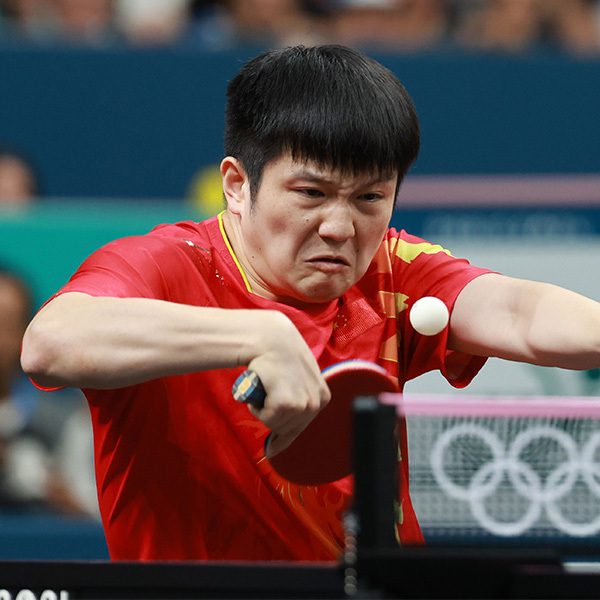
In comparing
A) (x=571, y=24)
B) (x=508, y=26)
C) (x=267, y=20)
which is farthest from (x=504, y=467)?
(x=571, y=24)

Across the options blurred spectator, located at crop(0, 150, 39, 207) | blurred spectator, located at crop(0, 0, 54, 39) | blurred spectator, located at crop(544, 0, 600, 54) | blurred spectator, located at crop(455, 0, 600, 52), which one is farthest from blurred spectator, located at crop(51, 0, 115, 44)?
blurred spectator, located at crop(544, 0, 600, 54)

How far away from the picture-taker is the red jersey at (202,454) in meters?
2.19

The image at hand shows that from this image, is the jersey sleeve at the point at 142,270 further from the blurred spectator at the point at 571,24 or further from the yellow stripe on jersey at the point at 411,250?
the blurred spectator at the point at 571,24

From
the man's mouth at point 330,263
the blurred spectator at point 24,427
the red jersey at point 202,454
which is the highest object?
the man's mouth at point 330,263

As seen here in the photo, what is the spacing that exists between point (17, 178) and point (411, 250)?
11.5 feet

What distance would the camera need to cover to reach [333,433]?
6.77 feet

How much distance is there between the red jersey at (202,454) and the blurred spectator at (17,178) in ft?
11.1

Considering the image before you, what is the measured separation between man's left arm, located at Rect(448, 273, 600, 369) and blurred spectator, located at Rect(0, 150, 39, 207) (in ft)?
11.8

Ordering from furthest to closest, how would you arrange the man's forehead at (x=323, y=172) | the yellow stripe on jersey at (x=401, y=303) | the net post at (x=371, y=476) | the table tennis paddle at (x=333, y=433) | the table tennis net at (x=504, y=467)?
the yellow stripe on jersey at (x=401, y=303) → the man's forehead at (x=323, y=172) → the table tennis paddle at (x=333, y=433) → the table tennis net at (x=504, y=467) → the net post at (x=371, y=476)

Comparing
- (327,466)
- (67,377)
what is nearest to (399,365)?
(327,466)

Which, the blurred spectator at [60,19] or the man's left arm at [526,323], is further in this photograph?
the blurred spectator at [60,19]

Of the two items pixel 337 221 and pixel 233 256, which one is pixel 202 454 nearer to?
pixel 233 256

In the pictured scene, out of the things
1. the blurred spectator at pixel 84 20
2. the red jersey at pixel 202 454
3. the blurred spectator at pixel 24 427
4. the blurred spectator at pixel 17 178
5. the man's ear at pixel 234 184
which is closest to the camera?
the red jersey at pixel 202 454

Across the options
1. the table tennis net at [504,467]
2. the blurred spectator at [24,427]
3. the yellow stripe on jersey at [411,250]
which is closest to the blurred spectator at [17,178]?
the blurred spectator at [24,427]
